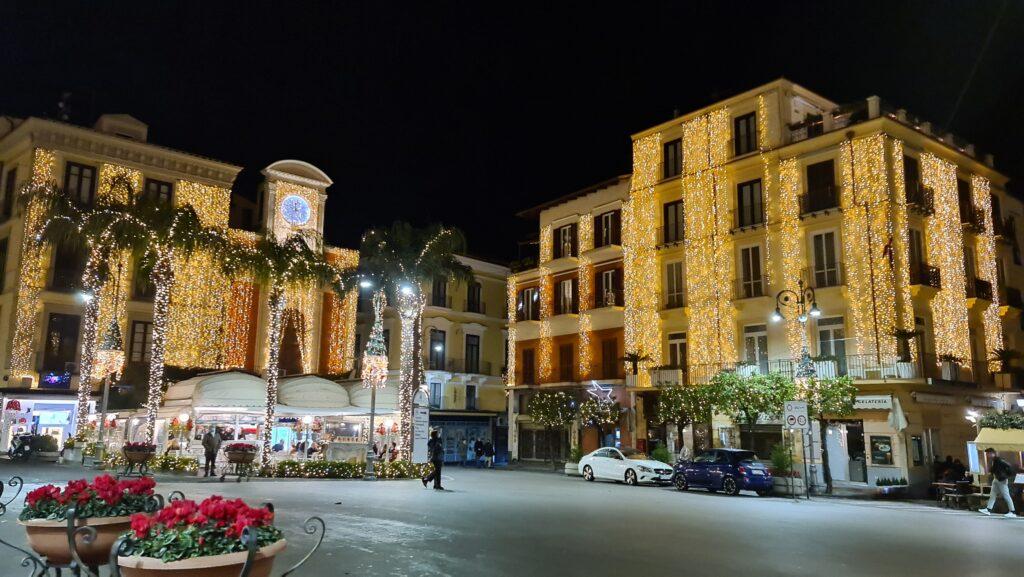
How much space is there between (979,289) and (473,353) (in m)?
30.5

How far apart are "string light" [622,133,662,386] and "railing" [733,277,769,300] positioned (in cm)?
455

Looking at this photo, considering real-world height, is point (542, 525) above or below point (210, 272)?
below

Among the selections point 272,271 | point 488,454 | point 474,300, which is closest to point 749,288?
point 488,454

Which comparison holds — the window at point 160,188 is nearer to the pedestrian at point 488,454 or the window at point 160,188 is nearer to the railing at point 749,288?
the pedestrian at point 488,454

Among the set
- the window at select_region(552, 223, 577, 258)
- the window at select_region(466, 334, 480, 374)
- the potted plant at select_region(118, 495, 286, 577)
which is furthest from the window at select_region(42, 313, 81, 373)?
the potted plant at select_region(118, 495, 286, 577)

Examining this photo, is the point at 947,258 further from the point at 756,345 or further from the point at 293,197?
the point at 293,197

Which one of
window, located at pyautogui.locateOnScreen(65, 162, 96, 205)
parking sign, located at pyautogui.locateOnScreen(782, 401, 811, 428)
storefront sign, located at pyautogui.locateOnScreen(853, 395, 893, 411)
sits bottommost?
parking sign, located at pyautogui.locateOnScreen(782, 401, 811, 428)

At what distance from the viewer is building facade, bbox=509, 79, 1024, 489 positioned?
97.4 ft

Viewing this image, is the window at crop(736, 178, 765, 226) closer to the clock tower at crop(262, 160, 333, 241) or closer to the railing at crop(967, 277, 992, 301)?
the railing at crop(967, 277, 992, 301)

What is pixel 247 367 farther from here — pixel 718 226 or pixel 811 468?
pixel 811 468

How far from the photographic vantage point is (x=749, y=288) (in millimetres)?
34406

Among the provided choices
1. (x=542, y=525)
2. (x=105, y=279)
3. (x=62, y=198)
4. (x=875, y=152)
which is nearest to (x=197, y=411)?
(x=105, y=279)

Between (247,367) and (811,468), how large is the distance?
97.0 feet

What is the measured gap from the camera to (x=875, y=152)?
3036 centimetres
